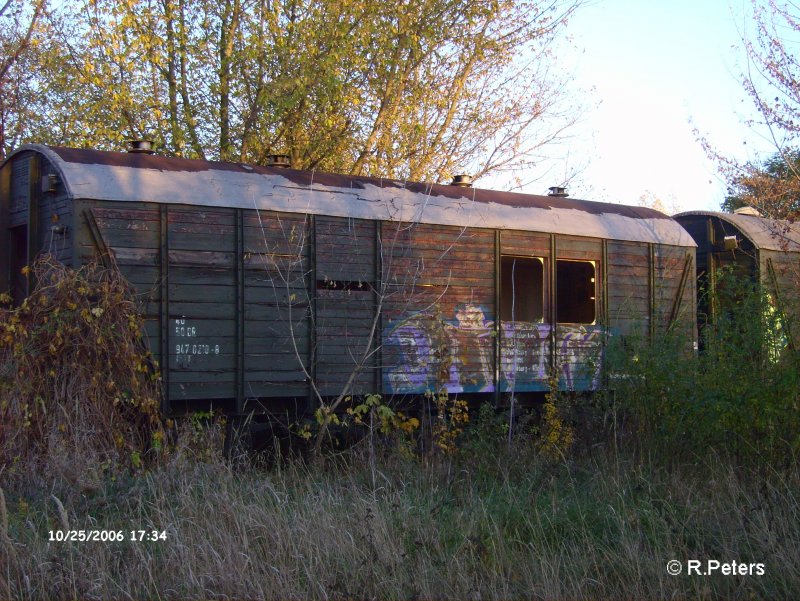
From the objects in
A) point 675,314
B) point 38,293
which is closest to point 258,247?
point 38,293

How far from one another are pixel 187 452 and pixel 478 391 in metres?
3.94

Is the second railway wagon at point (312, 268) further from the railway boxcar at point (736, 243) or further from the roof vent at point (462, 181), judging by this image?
the railway boxcar at point (736, 243)

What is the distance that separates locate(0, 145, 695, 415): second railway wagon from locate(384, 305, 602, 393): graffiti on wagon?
2 centimetres

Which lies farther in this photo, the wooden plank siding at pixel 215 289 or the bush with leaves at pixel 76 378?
the wooden plank siding at pixel 215 289

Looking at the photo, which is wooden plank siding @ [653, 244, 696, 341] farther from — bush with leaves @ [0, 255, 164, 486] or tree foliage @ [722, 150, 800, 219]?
bush with leaves @ [0, 255, 164, 486]

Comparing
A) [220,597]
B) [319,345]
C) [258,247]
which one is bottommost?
[220,597]

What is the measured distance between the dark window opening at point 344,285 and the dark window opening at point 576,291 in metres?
3.26

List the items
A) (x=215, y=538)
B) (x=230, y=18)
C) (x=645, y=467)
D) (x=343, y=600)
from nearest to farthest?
(x=343, y=600)
(x=215, y=538)
(x=645, y=467)
(x=230, y=18)

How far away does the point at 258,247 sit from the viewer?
8852 millimetres

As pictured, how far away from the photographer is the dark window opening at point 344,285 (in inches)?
366

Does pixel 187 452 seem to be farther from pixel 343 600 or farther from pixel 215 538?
pixel 343 600

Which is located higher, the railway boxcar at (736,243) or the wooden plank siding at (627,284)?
the railway boxcar at (736,243)

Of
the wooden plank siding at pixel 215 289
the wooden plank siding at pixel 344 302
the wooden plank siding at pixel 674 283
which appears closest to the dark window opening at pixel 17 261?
the wooden plank siding at pixel 215 289

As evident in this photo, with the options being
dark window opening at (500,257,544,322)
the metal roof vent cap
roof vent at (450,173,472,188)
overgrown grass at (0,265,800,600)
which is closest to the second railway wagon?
roof vent at (450,173,472,188)
